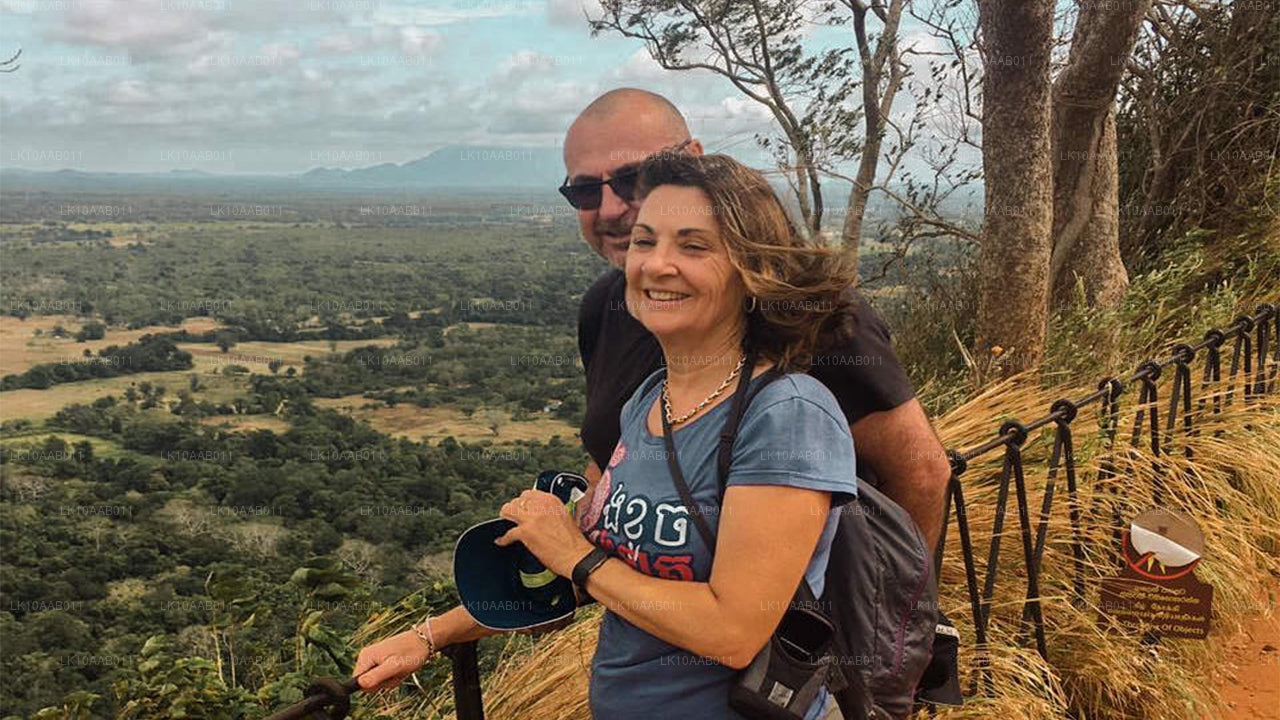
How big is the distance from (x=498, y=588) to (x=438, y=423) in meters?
47.3

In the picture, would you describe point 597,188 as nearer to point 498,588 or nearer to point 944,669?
point 498,588

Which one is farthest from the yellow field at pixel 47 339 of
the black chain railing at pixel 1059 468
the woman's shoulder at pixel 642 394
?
the woman's shoulder at pixel 642 394

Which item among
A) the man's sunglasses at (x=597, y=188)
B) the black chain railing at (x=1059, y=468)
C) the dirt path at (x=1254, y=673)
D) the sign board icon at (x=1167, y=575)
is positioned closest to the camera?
the man's sunglasses at (x=597, y=188)

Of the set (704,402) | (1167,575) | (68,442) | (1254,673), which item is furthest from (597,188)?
(68,442)

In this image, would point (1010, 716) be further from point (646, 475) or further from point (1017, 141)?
point (1017, 141)

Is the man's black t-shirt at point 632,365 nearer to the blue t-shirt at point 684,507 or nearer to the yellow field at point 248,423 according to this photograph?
the blue t-shirt at point 684,507

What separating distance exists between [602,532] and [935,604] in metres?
0.54

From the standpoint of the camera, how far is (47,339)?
66.9m

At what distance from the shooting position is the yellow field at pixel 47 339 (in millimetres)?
62656

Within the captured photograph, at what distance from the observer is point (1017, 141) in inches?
170

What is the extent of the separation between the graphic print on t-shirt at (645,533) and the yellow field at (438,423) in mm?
38305

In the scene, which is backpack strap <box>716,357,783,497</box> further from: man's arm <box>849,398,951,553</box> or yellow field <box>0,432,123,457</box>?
yellow field <box>0,432,123,457</box>

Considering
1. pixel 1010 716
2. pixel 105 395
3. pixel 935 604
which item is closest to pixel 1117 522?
pixel 1010 716

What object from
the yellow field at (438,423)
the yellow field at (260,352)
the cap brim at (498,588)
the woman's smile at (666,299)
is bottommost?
the yellow field at (438,423)
